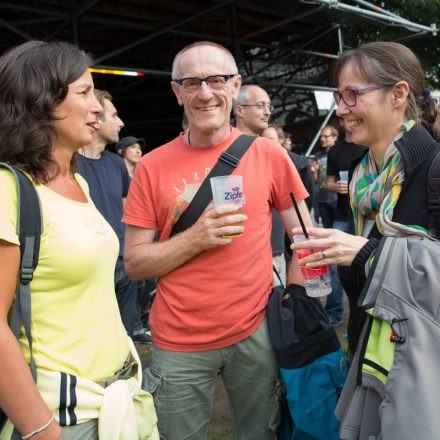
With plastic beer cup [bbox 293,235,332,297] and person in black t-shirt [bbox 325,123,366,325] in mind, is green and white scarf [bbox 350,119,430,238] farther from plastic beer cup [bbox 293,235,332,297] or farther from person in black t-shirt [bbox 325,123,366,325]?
person in black t-shirt [bbox 325,123,366,325]

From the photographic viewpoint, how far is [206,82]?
2215 mm

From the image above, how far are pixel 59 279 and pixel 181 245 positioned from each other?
A: 66cm

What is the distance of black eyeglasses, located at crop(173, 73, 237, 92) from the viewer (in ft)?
7.27

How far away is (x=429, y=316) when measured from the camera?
1517 millimetres

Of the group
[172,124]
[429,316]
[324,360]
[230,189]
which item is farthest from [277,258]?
[172,124]

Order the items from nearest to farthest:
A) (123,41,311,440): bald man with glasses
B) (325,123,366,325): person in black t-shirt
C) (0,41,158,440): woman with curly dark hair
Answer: (0,41,158,440): woman with curly dark hair, (123,41,311,440): bald man with glasses, (325,123,366,325): person in black t-shirt

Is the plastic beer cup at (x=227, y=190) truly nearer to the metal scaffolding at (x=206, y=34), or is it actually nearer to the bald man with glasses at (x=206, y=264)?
the bald man with glasses at (x=206, y=264)

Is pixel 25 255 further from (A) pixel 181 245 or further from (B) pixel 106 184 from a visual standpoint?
(B) pixel 106 184

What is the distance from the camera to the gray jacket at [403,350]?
1.46 m

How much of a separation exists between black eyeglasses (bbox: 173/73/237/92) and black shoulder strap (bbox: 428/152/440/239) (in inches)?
38.9

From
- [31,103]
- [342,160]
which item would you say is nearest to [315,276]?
[31,103]

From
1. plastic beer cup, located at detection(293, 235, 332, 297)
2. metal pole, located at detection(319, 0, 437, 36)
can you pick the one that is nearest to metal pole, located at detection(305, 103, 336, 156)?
metal pole, located at detection(319, 0, 437, 36)

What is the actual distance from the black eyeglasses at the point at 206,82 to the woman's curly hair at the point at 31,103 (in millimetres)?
672

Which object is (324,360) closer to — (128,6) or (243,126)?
(243,126)
